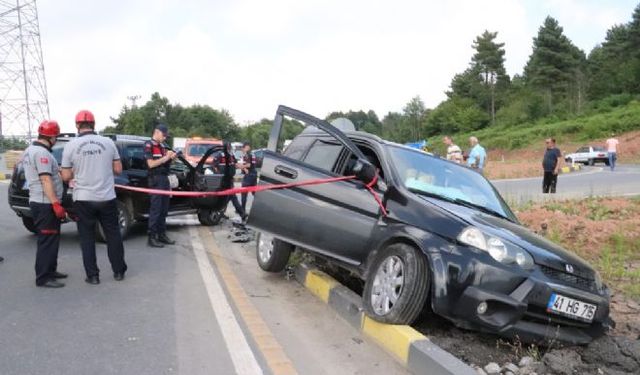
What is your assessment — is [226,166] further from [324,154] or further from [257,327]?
[257,327]

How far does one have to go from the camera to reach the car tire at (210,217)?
33.9 feet

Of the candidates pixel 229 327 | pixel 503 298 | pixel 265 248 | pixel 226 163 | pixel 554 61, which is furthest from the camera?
pixel 554 61

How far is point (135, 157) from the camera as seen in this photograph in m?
8.85

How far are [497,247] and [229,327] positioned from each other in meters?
2.22

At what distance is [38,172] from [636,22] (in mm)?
78399

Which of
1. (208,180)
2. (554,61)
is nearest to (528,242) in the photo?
(208,180)

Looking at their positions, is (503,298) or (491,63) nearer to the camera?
(503,298)

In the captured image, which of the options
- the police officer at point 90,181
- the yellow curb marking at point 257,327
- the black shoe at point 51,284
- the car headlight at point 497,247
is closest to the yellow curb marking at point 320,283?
the yellow curb marking at point 257,327

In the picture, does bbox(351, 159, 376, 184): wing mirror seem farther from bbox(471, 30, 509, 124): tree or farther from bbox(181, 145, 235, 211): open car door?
bbox(471, 30, 509, 124): tree

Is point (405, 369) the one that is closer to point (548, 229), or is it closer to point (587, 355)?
point (587, 355)

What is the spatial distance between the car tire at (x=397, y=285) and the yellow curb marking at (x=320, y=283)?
90 centimetres

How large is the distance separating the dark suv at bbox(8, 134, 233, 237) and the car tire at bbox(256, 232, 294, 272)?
2.89 m

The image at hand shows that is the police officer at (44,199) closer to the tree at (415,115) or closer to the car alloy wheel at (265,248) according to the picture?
the car alloy wheel at (265,248)

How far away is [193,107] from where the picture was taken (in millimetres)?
109500
